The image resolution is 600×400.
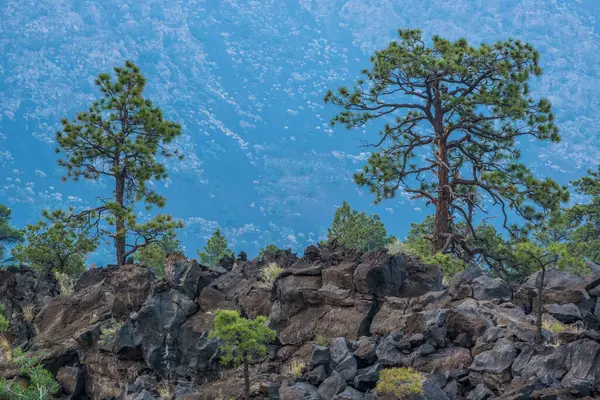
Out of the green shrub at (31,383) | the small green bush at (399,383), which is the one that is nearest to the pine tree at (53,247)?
the green shrub at (31,383)

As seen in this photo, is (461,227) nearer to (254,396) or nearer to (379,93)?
(379,93)

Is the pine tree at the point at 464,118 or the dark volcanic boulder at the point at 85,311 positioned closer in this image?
the dark volcanic boulder at the point at 85,311

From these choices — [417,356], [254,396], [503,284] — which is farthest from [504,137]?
[254,396]

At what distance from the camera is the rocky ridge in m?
16.9

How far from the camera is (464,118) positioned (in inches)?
1287

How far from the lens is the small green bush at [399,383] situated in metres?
16.2

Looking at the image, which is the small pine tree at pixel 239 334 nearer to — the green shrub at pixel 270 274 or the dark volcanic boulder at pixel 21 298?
the green shrub at pixel 270 274

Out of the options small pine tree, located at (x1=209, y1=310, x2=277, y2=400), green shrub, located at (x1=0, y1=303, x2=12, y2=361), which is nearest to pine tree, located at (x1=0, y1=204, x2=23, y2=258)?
green shrub, located at (x1=0, y1=303, x2=12, y2=361)

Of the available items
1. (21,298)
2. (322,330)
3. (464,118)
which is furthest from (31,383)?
(464,118)

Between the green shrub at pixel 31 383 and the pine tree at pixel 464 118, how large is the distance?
54.5 ft

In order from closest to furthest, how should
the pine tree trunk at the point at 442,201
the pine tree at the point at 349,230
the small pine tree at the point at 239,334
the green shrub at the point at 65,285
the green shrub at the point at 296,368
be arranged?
the small pine tree at the point at 239,334
the green shrub at the point at 296,368
the green shrub at the point at 65,285
the pine tree trunk at the point at 442,201
the pine tree at the point at 349,230

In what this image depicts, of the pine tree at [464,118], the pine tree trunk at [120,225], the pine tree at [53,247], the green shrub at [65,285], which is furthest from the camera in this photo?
the pine tree at [53,247]

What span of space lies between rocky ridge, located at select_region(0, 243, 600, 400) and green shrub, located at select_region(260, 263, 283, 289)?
0.28m

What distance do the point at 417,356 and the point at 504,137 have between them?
17.1m
